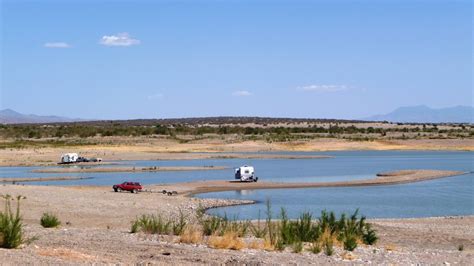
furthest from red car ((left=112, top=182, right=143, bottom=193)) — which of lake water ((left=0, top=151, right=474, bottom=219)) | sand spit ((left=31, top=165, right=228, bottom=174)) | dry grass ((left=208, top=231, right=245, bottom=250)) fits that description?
dry grass ((left=208, top=231, right=245, bottom=250))

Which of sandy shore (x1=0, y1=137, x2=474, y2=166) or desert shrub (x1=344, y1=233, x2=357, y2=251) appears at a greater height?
desert shrub (x1=344, y1=233, x2=357, y2=251)

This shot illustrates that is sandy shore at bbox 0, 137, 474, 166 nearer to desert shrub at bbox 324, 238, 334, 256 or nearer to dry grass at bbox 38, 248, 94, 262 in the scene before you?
desert shrub at bbox 324, 238, 334, 256

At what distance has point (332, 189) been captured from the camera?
53.0m

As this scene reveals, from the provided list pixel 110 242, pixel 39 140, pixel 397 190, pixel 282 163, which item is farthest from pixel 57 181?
pixel 39 140

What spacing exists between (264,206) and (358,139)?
85.7m

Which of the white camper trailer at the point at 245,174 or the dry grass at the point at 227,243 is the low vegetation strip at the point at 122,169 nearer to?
the white camper trailer at the point at 245,174

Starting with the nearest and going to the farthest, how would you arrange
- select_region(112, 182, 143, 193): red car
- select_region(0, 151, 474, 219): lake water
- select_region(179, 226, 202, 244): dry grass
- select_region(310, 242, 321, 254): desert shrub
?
select_region(310, 242, 321, 254): desert shrub < select_region(179, 226, 202, 244): dry grass < select_region(0, 151, 474, 219): lake water < select_region(112, 182, 143, 193): red car

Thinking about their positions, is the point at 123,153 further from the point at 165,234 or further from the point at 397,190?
the point at 165,234

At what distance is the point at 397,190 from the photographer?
52875 millimetres

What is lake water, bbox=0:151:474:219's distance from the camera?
40344mm

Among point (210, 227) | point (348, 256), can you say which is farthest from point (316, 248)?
point (210, 227)

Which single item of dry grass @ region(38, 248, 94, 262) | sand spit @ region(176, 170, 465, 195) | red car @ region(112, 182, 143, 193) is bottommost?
sand spit @ region(176, 170, 465, 195)

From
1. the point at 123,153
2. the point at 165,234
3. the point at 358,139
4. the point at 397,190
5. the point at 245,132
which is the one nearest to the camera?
the point at 165,234

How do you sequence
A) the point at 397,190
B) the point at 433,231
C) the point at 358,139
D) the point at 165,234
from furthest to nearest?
the point at 358,139, the point at 397,190, the point at 433,231, the point at 165,234
